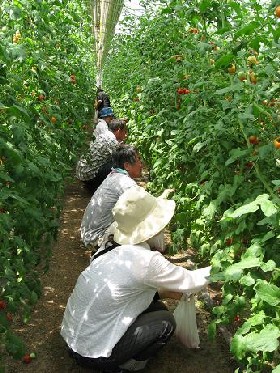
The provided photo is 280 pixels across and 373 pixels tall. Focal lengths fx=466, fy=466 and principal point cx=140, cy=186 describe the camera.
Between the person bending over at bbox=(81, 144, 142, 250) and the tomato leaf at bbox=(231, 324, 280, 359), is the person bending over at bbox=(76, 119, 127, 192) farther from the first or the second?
the tomato leaf at bbox=(231, 324, 280, 359)

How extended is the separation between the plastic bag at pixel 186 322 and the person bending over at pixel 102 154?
2809 mm

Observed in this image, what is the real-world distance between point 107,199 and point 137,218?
1.17 m

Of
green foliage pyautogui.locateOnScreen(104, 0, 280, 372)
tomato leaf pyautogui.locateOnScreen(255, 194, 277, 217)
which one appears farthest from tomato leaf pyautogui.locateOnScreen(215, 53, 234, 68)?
tomato leaf pyautogui.locateOnScreen(255, 194, 277, 217)

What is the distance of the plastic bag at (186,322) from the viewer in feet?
9.32

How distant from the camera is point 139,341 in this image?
8.44ft

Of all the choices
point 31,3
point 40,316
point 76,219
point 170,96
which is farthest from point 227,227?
point 76,219

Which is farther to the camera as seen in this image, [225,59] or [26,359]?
[26,359]

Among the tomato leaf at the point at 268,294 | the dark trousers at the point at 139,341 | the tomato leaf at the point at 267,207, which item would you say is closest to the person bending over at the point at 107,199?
the dark trousers at the point at 139,341

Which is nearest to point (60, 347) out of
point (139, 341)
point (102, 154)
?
point (139, 341)

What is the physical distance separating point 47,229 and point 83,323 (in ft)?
3.09

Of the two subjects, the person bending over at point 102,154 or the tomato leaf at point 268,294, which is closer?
the tomato leaf at point 268,294

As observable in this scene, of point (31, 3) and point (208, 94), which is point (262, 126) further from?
point (31, 3)

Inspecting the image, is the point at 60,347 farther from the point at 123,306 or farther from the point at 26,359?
the point at 123,306

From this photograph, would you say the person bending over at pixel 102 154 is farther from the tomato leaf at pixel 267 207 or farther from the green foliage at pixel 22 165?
the tomato leaf at pixel 267 207
